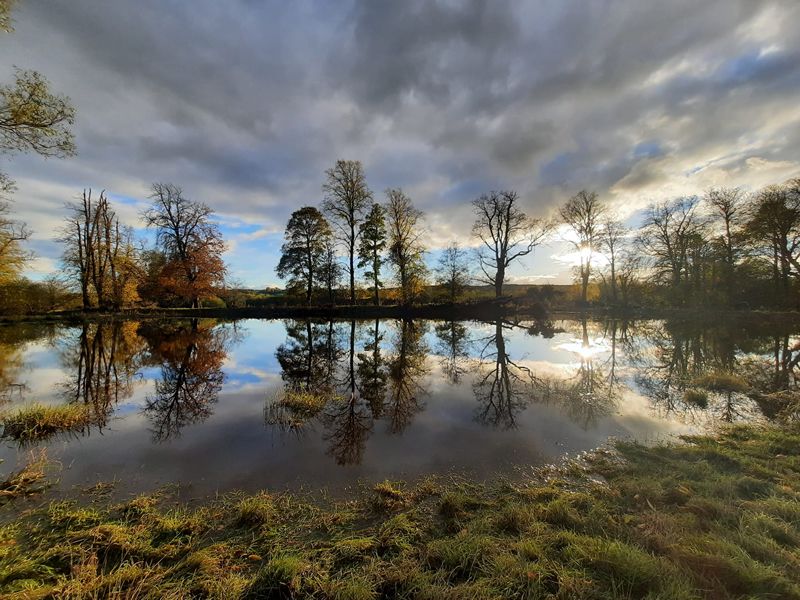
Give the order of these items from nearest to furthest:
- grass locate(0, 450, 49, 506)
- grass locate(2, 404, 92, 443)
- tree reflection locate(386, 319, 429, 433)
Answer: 1. grass locate(0, 450, 49, 506)
2. grass locate(2, 404, 92, 443)
3. tree reflection locate(386, 319, 429, 433)

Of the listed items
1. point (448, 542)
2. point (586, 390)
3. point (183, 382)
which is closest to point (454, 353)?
point (586, 390)

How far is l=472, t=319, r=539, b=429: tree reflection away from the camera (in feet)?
24.1

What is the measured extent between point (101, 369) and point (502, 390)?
14129 millimetres

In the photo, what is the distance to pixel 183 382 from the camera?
10312 mm

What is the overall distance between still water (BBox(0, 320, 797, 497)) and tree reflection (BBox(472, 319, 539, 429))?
0.07 m

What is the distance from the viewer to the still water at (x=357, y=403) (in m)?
5.20

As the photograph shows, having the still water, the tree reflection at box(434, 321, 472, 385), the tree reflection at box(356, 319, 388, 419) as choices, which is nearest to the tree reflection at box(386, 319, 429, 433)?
the still water

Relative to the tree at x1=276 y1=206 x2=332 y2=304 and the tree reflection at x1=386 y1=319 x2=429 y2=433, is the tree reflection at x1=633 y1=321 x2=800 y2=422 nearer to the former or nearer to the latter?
the tree reflection at x1=386 y1=319 x2=429 y2=433

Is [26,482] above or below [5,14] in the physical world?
below

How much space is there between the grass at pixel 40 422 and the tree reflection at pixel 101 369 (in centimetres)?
35

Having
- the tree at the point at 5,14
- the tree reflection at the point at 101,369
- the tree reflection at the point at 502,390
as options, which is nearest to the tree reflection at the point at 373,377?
the tree reflection at the point at 502,390

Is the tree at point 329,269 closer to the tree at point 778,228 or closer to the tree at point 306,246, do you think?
the tree at point 306,246

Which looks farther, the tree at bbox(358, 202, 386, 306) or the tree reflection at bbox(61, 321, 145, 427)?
the tree at bbox(358, 202, 386, 306)

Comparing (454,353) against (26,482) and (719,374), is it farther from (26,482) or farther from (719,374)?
(26,482)
